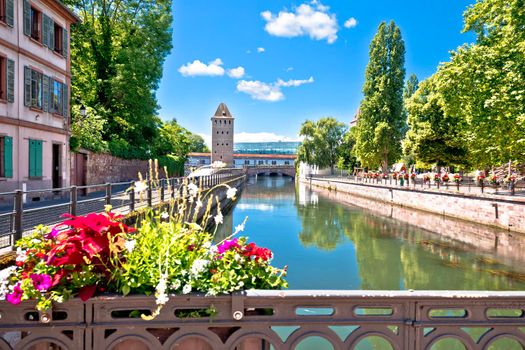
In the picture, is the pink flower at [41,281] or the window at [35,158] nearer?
the pink flower at [41,281]

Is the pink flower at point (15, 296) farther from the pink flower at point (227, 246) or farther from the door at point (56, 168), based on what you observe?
the door at point (56, 168)

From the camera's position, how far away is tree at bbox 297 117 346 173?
204 ft

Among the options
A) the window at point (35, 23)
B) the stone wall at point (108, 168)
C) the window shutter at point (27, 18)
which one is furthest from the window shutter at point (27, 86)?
the stone wall at point (108, 168)

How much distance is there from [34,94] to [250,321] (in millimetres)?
16337

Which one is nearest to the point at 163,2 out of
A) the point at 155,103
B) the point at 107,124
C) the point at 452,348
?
the point at 155,103

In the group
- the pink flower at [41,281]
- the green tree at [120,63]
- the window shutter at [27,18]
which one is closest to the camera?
the pink flower at [41,281]

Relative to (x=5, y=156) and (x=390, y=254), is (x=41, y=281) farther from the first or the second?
(x=390, y=254)

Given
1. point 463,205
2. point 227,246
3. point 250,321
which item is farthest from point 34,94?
point 463,205

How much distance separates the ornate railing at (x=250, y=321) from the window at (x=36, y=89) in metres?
15.4

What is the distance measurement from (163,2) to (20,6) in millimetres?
18430

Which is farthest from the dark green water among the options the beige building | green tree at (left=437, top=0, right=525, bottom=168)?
the beige building

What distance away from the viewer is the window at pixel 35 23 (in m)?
15.1

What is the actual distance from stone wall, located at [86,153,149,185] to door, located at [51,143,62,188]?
12.5ft

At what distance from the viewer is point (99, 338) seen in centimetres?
236
